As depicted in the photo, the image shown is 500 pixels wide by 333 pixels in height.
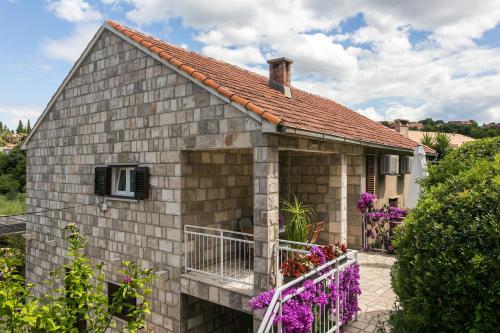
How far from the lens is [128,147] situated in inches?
327

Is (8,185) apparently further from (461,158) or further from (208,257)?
(461,158)

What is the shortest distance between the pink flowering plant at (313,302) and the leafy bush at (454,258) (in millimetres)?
1133

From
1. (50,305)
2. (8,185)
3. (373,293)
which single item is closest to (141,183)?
(50,305)

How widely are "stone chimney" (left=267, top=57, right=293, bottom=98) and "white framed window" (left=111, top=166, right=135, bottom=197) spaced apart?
431 centimetres

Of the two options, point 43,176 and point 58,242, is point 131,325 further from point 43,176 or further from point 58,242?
point 43,176

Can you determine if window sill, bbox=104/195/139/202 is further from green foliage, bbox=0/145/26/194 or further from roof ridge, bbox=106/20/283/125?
green foliage, bbox=0/145/26/194

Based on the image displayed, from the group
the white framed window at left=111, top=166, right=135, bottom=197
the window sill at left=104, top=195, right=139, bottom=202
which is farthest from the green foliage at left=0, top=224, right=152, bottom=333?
the white framed window at left=111, top=166, right=135, bottom=197

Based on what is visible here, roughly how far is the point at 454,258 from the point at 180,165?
17.1 ft

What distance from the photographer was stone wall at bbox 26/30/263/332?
275 inches

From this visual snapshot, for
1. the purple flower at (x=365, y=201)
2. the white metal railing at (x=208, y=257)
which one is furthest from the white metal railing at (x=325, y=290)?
the purple flower at (x=365, y=201)

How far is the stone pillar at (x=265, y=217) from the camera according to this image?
5.84m

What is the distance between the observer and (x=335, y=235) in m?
8.80

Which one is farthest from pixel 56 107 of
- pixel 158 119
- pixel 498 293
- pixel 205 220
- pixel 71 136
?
pixel 498 293

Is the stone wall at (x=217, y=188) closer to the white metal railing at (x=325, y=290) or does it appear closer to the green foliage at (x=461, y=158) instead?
the white metal railing at (x=325, y=290)
